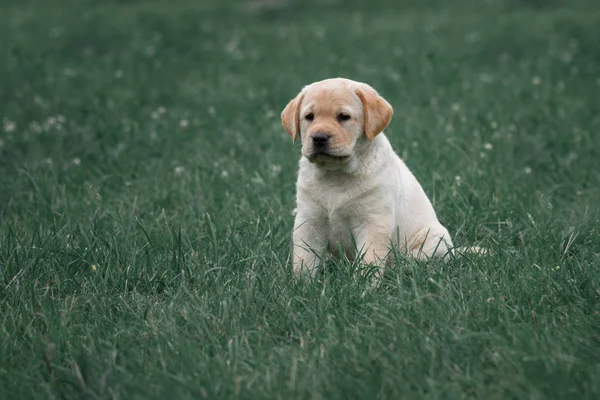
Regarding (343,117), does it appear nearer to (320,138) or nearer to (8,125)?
(320,138)

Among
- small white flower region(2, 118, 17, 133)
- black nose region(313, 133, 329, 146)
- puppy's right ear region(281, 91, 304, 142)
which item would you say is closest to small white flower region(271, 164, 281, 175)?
puppy's right ear region(281, 91, 304, 142)

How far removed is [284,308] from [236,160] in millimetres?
2703

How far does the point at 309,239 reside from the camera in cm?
399

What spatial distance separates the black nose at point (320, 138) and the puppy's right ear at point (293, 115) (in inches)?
13.0

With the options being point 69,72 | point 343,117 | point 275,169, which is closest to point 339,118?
point 343,117

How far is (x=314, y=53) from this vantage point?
9156mm

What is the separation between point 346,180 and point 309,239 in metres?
0.36

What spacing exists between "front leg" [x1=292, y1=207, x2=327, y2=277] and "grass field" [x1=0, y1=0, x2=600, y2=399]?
11 centimetres

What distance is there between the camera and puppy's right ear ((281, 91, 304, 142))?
13.1ft

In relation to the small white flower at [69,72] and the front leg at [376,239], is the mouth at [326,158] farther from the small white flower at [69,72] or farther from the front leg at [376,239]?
the small white flower at [69,72]

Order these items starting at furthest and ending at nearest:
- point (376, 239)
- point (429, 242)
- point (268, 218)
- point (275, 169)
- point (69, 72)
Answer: point (69, 72) → point (275, 169) → point (268, 218) → point (429, 242) → point (376, 239)

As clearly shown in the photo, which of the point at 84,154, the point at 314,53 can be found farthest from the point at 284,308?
the point at 314,53

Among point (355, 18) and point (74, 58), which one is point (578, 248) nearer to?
point (74, 58)

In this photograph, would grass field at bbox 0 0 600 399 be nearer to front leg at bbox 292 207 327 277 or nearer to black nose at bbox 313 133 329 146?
front leg at bbox 292 207 327 277
